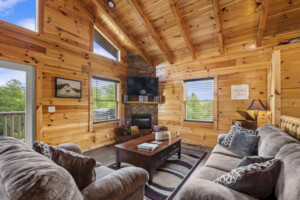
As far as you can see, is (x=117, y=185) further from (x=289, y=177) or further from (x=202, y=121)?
(x=202, y=121)

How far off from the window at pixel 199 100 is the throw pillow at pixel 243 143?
1779 millimetres

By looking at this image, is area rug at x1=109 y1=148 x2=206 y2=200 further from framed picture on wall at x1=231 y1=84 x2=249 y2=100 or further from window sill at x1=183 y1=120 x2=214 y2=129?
framed picture on wall at x1=231 y1=84 x2=249 y2=100

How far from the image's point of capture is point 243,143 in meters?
2.21

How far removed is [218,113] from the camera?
3943 mm

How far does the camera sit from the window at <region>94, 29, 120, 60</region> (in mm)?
4188

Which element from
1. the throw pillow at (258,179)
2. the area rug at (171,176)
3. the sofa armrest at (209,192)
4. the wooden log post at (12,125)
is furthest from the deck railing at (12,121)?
the throw pillow at (258,179)

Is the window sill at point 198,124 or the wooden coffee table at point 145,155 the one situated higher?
the window sill at point 198,124

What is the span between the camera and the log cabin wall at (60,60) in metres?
2.74

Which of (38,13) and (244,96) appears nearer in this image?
(38,13)

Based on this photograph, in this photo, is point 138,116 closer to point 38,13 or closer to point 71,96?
point 71,96

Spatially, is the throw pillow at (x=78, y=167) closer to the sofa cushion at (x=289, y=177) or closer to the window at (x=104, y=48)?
the sofa cushion at (x=289, y=177)

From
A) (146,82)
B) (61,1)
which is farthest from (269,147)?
(61,1)

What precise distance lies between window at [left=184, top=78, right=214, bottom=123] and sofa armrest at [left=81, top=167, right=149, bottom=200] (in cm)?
330

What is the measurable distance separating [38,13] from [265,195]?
452 centimetres
